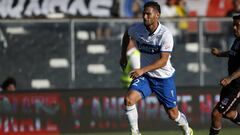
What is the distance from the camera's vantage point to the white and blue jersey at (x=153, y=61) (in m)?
14.1

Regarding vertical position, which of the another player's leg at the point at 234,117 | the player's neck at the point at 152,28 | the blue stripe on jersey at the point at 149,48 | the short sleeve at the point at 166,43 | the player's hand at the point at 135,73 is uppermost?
the player's neck at the point at 152,28

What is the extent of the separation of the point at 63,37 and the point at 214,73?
10.8ft

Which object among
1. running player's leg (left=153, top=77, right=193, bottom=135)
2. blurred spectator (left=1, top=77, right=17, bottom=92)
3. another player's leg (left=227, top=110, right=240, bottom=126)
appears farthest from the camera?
blurred spectator (left=1, top=77, right=17, bottom=92)

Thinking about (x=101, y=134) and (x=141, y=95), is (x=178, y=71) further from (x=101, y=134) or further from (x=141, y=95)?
(x=141, y=95)

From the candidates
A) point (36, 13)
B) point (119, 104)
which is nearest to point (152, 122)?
point (119, 104)

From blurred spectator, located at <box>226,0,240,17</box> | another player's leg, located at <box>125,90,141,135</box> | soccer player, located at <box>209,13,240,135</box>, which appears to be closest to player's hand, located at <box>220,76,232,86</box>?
soccer player, located at <box>209,13,240,135</box>

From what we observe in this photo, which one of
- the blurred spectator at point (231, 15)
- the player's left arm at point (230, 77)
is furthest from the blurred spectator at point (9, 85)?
the player's left arm at point (230, 77)

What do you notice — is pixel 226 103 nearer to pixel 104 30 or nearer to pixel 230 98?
pixel 230 98

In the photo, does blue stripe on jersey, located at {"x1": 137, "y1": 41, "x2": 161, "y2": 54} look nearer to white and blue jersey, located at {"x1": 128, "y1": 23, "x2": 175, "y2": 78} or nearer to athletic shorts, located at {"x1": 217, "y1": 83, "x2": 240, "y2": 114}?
white and blue jersey, located at {"x1": 128, "y1": 23, "x2": 175, "y2": 78}

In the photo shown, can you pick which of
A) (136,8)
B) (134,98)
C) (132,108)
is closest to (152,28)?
(134,98)

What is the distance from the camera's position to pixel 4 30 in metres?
20.1

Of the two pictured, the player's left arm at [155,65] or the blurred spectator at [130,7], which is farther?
the blurred spectator at [130,7]

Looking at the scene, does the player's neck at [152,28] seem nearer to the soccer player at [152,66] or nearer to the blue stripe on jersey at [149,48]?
the soccer player at [152,66]

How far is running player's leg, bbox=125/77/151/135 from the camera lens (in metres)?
13.9
